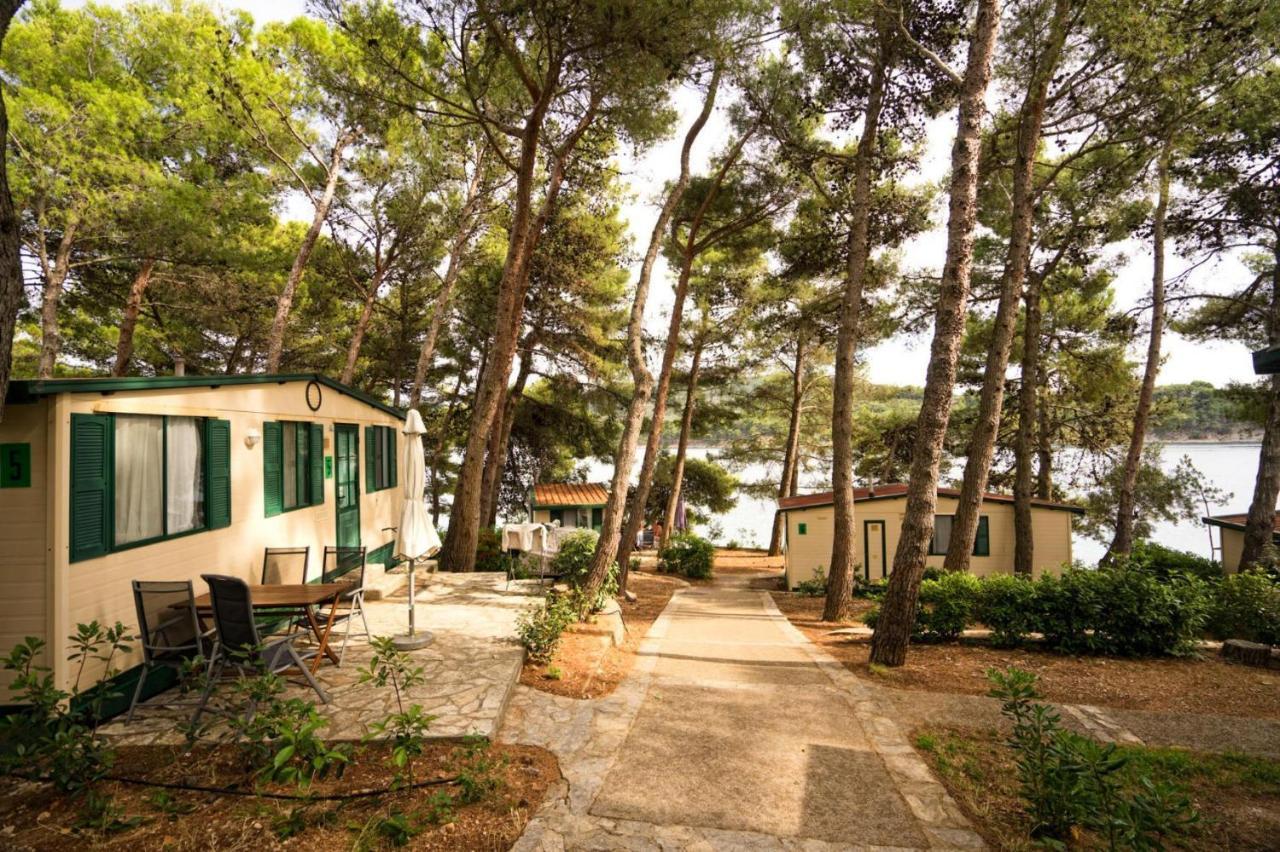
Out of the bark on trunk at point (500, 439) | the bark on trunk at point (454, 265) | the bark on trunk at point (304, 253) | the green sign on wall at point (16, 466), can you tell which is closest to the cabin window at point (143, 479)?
the green sign on wall at point (16, 466)

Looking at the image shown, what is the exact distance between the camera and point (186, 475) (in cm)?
495

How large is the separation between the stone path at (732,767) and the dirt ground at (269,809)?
32 centimetres

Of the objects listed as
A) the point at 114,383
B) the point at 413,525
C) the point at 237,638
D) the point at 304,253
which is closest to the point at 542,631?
the point at 413,525

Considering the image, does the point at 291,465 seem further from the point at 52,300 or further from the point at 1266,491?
the point at 1266,491

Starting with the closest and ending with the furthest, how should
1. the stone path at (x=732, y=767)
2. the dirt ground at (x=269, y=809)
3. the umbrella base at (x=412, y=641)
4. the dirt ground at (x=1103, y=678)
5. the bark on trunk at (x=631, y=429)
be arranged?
the dirt ground at (x=269, y=809), the stone path at (x=732, y=767), the dirt ground at (x=1103, y=678), the umbrella base at (x=412, y=641), the bark on trunk at (x=631, y=429)

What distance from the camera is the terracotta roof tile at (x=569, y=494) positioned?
695 inches

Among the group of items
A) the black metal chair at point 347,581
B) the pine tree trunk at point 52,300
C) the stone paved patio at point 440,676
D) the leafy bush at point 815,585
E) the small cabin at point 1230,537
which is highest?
the pine tree trunk at point 52,300

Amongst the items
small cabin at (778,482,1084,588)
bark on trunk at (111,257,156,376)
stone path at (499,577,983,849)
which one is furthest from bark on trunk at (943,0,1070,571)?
bark on trunk at (111,257,156,376)

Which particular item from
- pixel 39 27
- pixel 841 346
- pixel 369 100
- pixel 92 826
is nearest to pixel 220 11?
pixel 39 27

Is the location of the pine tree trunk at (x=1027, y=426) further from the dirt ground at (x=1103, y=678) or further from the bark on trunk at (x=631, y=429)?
the bark on trunk at (x=631, y=429)

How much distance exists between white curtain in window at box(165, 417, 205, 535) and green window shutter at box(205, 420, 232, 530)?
0.04 metres

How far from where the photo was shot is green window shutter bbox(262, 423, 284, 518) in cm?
609

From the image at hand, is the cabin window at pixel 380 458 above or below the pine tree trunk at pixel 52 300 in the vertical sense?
below

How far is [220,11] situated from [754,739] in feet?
54.2
